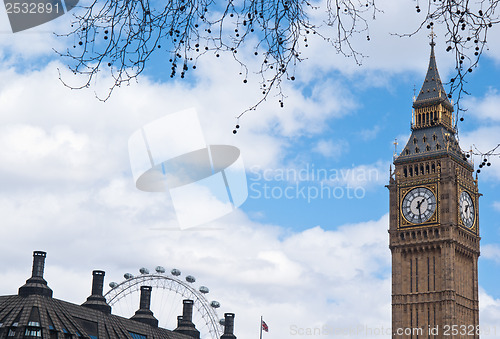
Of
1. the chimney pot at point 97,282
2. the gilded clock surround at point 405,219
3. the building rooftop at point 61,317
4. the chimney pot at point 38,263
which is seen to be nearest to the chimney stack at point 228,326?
the building rooftop at point 61,317

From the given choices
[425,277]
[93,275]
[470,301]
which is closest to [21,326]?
[93,275]

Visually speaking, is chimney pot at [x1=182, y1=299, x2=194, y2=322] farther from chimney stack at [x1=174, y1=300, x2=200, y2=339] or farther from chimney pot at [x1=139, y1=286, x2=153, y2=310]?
chimney pot at [x1=139, y1=286, x2=153, y2=310]

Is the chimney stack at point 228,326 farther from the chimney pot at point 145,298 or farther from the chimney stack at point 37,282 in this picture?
the chimney stack at point 37,282

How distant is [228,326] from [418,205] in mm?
38258

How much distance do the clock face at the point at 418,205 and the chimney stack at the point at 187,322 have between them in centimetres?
3700

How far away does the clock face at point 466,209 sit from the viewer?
134m

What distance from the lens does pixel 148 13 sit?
1377 cm

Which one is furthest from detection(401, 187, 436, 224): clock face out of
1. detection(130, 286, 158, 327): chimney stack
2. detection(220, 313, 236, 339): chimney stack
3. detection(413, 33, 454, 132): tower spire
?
detection(130, 286, 158, 327): chimney stack

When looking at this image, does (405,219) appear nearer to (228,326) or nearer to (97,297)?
(228,326)

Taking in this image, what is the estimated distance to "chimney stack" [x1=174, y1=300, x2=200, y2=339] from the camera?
452ft

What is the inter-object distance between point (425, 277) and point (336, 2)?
4778 inches

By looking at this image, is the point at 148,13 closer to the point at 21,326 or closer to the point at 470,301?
the point at 21,326

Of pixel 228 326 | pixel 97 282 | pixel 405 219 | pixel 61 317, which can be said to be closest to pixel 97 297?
pixel 97 282

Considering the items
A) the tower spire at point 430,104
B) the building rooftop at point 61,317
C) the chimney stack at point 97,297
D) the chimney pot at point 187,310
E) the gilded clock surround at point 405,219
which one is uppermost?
the tower spire at point 430,104
